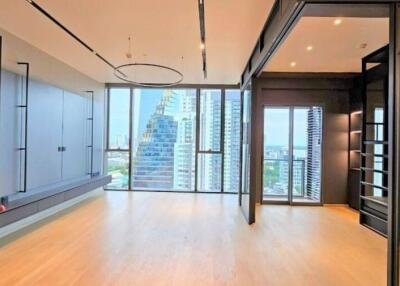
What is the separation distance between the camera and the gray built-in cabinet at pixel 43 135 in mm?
5145

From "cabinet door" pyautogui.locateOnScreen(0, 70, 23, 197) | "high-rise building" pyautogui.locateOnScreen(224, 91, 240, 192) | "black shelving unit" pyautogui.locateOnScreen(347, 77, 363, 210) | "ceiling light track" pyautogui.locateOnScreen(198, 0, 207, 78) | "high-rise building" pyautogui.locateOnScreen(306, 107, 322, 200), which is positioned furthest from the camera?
"high-rise building" pyautogui.locateOnScreen(224, 91, 240, 192)

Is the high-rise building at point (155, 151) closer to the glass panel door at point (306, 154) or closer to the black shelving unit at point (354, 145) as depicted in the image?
the glass panel door at point (306, 154)

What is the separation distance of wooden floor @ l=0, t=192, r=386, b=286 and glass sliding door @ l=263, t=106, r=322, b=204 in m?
1.12

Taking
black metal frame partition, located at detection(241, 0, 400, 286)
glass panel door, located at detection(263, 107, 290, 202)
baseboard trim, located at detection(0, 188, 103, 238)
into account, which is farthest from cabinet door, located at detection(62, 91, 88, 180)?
black metal frame partition, located at detection(241, 0, 400, 286)

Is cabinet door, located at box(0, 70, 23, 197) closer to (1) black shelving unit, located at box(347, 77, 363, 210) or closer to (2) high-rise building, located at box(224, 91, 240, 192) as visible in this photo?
(2) high-rise building, located at box(224, 91, 240, 192)

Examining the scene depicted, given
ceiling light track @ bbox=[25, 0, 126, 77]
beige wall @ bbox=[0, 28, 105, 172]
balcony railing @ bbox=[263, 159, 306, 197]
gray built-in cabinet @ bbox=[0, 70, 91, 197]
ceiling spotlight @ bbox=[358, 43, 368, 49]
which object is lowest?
balcony railing @ bbox=[263, 159, 306, 197]

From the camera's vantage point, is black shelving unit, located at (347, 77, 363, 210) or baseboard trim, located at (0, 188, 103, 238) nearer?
baseboard trim, located at (0, 188, 103, 238)

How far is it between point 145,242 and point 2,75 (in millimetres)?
3262

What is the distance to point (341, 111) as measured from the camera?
7.95 m

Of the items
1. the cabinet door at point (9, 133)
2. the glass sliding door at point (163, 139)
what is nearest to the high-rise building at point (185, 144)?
the glass sliding door at point (163, 139)

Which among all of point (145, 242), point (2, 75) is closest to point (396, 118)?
point (145, 242)

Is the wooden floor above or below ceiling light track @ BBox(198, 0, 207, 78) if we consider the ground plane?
below

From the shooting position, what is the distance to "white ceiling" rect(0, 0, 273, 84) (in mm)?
4066

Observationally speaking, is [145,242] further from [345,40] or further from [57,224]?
[345,40]
